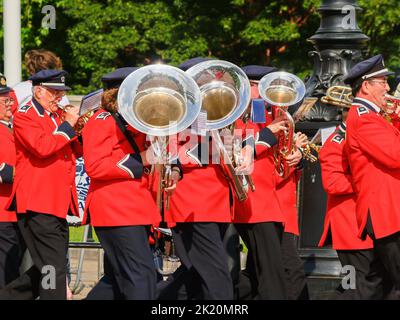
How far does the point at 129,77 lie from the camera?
7.66 m

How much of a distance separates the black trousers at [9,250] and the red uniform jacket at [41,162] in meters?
0.45

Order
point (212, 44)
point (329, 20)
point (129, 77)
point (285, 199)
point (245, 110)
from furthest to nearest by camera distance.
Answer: point (212, 44) → point (329, 20) → point (285, 199) → point (245, 110) → point (129, 77)

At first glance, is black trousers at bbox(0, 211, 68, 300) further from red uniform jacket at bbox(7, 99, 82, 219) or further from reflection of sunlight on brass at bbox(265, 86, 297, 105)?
reflection of sunlight on brass at bbox(265, 86, 297, 105)

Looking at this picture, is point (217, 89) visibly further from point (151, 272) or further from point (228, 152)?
point (151, 272)

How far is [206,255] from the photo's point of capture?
8.00m

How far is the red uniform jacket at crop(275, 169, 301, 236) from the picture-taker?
914cm

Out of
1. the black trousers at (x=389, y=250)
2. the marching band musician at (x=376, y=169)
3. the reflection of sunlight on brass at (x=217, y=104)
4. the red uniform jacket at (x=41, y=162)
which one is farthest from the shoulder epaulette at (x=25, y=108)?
the black trousers at (x=389, y=250)

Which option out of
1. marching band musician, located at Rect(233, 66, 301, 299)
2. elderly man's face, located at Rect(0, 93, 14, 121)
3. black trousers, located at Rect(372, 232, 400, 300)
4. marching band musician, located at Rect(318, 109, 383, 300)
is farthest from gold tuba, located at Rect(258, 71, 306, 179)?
elderly man's face, located at Rect(0, 93, 14, 121)

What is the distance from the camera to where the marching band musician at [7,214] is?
8.88 m

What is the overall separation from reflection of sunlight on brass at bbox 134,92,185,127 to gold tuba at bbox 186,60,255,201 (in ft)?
1.06

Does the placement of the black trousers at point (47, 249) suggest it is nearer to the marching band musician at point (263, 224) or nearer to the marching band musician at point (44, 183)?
the marching band musician at point (44, 183)

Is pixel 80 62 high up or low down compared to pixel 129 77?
down

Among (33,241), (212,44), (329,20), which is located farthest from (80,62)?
(33,241)

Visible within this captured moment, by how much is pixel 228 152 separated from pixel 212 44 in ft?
69.5
